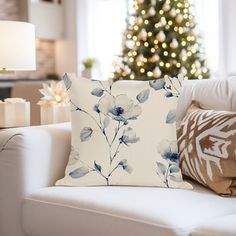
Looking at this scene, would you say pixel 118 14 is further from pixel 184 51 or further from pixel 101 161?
pixel 101 161

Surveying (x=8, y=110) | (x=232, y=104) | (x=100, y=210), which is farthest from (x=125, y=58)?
(x=100, y=210)

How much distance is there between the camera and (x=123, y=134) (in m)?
2.13

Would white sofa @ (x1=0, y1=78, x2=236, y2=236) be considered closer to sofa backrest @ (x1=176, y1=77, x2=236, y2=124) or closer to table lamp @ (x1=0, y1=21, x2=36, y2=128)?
sofa backrest @ (x1=176, y1=77, x2=236, y2=124)

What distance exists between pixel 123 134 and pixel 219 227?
74 centimetres

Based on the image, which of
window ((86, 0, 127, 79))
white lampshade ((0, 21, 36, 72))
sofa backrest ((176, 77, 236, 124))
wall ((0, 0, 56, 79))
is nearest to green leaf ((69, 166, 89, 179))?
sofa backrest ((176, 77, 236, 124))

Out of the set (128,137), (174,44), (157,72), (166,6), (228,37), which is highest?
(166,6)

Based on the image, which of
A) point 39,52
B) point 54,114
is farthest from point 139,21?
point 39,52

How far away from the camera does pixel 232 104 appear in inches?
87.7

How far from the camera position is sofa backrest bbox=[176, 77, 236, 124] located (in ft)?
7.37

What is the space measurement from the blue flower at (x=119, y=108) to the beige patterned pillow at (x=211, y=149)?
0.73ft

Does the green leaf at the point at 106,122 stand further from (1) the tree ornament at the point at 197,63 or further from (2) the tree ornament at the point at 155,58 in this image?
(1) the tree ornament at the point at 197,63

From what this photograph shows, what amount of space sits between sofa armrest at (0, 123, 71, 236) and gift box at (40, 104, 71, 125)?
1.78 feet

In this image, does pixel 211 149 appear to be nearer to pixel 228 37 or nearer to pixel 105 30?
pixel 228 37

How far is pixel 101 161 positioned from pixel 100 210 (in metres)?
0.35
